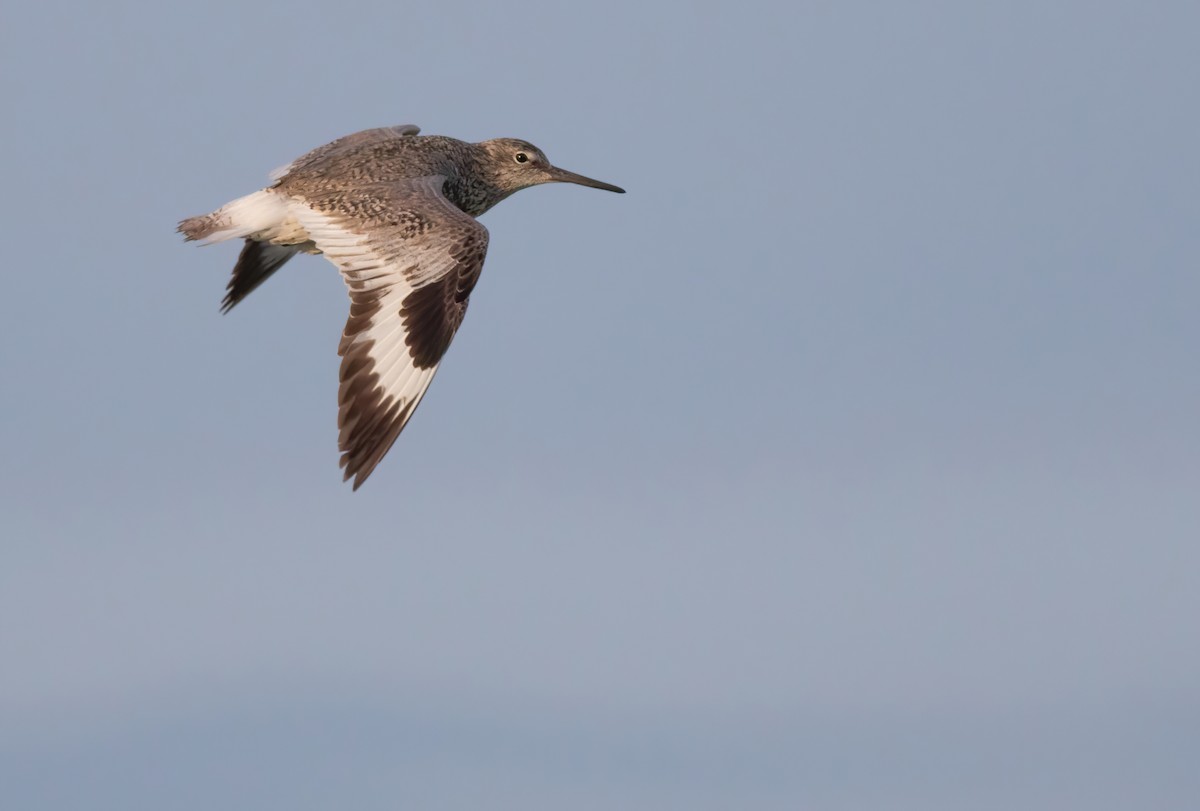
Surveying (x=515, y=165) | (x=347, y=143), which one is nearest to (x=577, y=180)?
(x=515, y=165)

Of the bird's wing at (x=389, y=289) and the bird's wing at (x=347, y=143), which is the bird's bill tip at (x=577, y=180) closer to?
the bird's wing at (x=347, y=143)

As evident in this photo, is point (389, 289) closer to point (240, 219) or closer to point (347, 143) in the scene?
point (240, 219)

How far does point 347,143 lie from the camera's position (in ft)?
73.4

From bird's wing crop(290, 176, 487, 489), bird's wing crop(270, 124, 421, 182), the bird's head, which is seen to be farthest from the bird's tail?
the bird's head

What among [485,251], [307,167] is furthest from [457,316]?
[307,167]

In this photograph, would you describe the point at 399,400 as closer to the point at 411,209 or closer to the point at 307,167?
the point at 411,209

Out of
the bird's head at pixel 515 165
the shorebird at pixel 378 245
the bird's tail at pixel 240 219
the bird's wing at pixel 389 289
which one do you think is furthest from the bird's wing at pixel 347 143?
the bird's wing at pixel 389 289

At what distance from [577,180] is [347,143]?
110 inches

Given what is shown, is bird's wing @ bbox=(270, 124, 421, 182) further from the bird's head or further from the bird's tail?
the bird's head

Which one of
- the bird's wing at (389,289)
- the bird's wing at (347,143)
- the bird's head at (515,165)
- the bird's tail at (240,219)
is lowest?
the bird's wing at (389,289)

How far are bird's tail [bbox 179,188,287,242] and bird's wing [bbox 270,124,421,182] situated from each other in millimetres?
752

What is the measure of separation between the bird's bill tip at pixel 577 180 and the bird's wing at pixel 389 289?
3.71m

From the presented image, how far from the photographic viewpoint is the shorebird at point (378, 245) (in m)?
17.8

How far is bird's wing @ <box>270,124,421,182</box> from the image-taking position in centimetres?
2148
